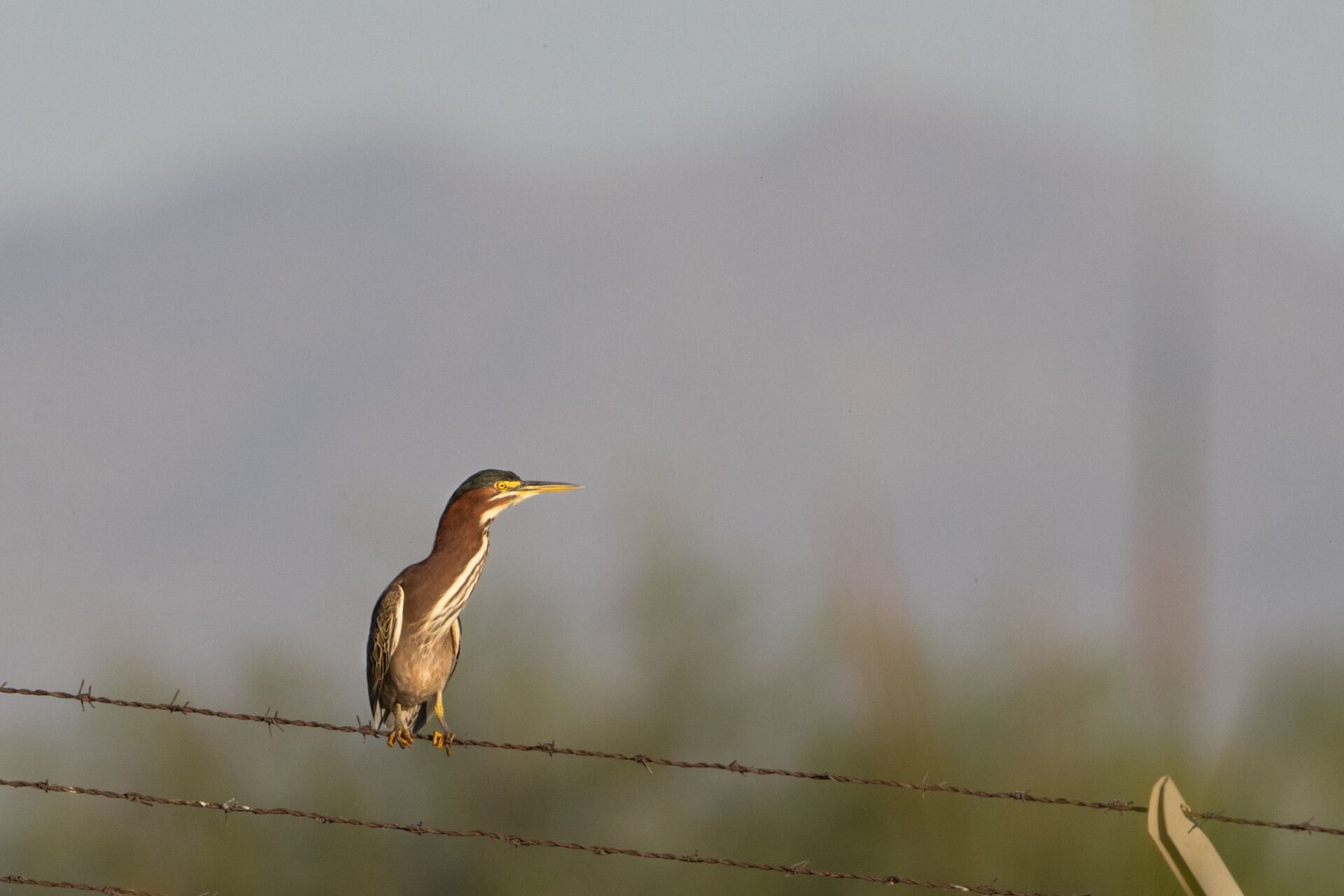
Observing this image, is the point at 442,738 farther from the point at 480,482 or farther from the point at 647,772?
the point at 647,772

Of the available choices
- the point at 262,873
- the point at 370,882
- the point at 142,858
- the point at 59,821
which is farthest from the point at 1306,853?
the point at 59,821

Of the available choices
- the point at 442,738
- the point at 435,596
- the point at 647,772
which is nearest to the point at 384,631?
the point at 435,596

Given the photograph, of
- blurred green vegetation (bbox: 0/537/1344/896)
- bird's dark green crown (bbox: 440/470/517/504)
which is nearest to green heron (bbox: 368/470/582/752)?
bird's dark green crown (bbox: 440/470/517/504)

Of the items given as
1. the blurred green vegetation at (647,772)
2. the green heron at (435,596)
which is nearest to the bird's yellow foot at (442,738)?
the green heron at (435,596)

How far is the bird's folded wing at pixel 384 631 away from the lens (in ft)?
26.5

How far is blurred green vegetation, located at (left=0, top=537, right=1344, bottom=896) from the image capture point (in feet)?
57.5

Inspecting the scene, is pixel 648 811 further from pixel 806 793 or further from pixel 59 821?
pixel 59 821

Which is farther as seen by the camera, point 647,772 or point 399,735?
point 647,772

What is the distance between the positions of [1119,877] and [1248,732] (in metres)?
3.22

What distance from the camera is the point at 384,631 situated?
8.10 meters

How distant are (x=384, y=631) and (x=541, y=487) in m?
1.01

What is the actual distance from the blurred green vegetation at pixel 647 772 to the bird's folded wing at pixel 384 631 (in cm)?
976

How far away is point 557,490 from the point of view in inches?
317

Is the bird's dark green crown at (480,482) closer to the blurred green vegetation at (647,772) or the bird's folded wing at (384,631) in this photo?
the bird's folded wing at (384,631)
